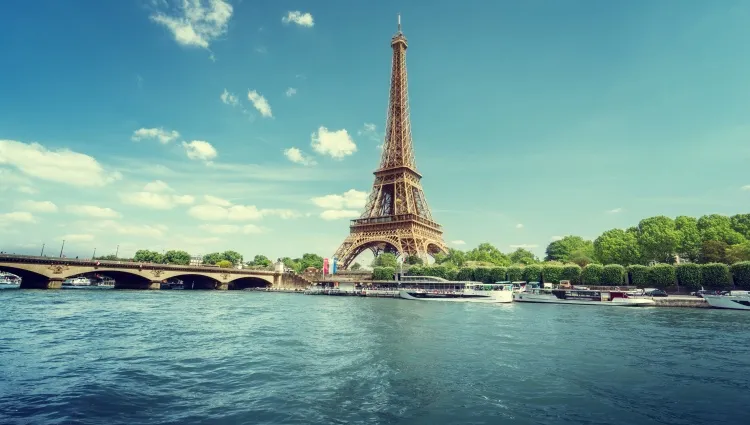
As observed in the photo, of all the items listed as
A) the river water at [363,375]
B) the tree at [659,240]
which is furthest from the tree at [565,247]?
the river water at [363,375]

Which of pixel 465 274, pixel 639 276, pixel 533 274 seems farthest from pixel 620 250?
pixel 465 274

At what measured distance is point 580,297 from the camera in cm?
5691

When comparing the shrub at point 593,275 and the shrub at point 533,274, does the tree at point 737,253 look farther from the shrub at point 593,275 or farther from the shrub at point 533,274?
the shrub at point 533,274

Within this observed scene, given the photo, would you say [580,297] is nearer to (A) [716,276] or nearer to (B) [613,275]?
(B) [613,275]

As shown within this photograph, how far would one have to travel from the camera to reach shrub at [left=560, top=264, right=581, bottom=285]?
6750 cm

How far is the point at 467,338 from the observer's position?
79.0ft

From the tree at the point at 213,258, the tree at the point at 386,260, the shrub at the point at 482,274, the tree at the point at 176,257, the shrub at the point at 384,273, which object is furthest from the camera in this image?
the tree at the point at 213,258

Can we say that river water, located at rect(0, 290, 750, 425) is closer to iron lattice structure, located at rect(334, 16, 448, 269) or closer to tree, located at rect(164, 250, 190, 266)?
iron lattice structure, located at rect(334, 16, 448, 269)

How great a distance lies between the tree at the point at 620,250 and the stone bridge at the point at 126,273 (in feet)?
228

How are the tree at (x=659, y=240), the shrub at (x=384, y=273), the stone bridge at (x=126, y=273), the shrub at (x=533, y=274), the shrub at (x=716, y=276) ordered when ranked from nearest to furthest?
the shrub at (x=716, y=276) → the stone bridge at (x=126, y=273) → the tree at (x=659, y=240) → the shrub at (x=533, y=274) → the shrub at (x=384, y=273)

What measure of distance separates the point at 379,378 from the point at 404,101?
299 feet

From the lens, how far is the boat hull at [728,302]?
45.4m

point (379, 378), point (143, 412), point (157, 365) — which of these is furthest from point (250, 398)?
point (157, 365)

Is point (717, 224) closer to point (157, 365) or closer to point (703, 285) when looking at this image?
point (703, 285)
